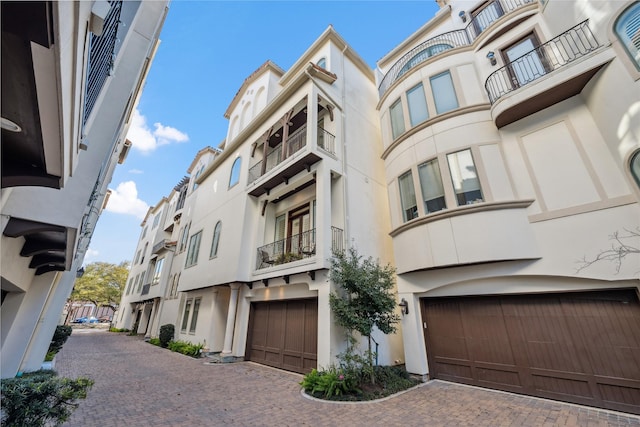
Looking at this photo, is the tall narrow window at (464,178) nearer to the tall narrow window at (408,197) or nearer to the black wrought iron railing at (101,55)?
the tall narrow window at (408,197)

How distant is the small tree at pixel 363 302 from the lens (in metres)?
7.66

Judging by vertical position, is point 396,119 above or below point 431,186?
above

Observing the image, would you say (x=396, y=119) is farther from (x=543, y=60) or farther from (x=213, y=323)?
(x=213, y=323)

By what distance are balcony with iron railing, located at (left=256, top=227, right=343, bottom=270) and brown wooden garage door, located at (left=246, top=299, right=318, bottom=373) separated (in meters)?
1.70

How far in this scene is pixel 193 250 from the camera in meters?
16.5

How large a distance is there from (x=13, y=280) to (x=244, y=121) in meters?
14.6

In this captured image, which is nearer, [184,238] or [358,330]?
[358,330]

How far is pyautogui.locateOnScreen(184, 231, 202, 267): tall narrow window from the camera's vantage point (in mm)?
16031

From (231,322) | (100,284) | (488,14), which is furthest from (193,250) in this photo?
(100,284)

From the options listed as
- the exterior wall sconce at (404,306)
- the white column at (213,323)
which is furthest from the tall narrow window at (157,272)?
the exterior wall sconce at (404,306)

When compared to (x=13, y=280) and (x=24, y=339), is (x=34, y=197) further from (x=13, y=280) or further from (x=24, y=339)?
(x=24, y=339)

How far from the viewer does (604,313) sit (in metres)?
6.15

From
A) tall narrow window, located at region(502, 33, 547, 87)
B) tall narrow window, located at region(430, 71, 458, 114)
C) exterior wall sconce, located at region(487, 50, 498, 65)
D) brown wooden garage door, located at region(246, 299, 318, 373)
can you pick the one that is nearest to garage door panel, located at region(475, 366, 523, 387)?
brown wooden garage door, located at region(246, 299, 318, 373)

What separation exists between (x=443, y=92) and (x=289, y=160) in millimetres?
6211
